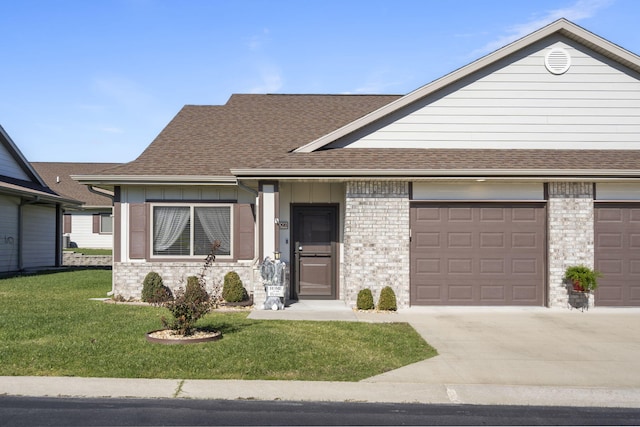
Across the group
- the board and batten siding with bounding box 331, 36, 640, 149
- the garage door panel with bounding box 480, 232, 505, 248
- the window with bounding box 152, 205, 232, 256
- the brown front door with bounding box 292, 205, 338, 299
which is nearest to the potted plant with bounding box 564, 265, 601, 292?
the garage door panel with bounding box 480, 232, 505, 248

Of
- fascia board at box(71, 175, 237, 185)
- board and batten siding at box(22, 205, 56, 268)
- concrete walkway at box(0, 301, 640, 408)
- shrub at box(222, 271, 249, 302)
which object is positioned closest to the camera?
concrete walkway at box(0, 301, 640, 408)

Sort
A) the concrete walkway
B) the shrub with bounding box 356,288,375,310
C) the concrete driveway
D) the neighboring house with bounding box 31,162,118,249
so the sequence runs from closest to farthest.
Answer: the concrete walkway
the concrete driveway
the shrub with bounding box 356,288,375,310
the neighboring house with bounding box 31,162,118,249

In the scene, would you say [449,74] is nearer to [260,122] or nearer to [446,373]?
[260,122]

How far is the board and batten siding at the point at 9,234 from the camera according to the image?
22656mm

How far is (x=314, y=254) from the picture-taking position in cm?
1495

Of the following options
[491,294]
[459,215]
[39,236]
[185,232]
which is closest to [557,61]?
[459,215]

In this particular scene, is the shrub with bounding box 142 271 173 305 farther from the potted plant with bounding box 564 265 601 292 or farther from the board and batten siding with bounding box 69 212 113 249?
the board and batten siding with bounding box 69 212 113 249

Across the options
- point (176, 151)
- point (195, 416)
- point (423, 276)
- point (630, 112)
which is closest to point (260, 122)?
point (176, 151)

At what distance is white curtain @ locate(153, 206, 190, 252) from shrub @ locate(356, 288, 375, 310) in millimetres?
5034

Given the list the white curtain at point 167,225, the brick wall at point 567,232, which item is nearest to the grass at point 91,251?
the white curtain at point 167,225

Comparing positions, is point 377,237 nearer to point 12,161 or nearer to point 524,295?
point 524,295

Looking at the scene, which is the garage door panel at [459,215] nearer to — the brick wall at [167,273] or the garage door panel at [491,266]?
the garage door panel at [491,266]

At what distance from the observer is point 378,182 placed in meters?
13.6

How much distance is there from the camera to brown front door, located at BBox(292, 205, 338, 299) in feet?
49.0
